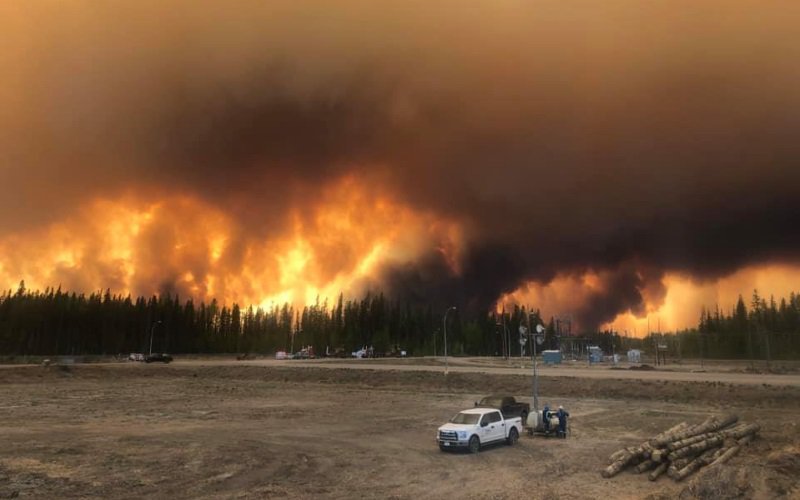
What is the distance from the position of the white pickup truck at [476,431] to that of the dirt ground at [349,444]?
632 millimetres

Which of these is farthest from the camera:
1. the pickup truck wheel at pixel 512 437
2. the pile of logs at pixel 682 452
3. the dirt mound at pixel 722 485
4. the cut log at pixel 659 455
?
the pickup truck wheel at pixel 512 437

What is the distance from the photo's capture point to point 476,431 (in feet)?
87.7

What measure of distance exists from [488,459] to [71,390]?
59.9 metres

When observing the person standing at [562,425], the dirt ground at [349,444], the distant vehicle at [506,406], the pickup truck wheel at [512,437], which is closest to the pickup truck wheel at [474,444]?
the dirt ground at [349,444]

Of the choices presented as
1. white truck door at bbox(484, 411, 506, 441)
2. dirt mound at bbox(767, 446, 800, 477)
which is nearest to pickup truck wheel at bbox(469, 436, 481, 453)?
white truck door at bbox(484, 411, 506, 441)

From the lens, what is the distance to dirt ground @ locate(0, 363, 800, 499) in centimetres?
1916

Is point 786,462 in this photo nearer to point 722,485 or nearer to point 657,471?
point 722,485

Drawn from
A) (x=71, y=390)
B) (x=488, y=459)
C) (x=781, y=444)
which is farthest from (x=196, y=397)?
(x=781, y=444)

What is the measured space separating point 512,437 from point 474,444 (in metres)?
3.83

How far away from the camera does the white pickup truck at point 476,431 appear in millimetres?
26344

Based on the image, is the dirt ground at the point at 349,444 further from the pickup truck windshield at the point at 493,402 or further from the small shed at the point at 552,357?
the small shed at the point at 552,357

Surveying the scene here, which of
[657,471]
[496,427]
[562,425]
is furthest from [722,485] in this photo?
[562,425]

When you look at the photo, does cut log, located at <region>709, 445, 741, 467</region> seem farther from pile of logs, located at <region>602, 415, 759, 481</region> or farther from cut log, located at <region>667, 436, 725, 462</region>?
cut log, located at <region>667, 436, 725, 462</region>

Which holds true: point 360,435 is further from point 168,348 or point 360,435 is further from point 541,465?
point 168,348
